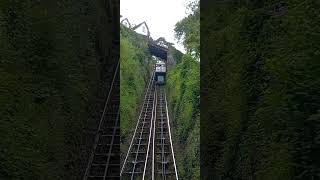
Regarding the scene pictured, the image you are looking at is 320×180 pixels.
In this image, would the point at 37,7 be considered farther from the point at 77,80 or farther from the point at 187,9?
the point at 187,9

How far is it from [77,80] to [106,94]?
267 inches

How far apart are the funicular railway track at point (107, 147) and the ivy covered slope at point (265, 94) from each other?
11.9ft

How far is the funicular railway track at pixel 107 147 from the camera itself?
510 inches

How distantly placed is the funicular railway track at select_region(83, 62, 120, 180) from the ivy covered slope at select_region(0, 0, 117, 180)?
2.02 metres

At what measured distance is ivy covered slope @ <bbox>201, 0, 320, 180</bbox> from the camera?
510cm

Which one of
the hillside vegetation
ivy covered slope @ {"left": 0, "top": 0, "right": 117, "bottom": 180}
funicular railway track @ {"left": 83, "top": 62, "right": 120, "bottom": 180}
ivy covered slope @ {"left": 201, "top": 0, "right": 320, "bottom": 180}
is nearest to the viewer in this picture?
ivy covered slope @ {"left": 201, "top": 0, "right": 320, "bottom": 180}

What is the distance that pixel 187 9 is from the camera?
26625mm

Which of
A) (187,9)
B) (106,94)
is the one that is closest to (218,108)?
(106,94)

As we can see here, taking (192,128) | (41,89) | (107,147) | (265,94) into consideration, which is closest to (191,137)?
(192,128)

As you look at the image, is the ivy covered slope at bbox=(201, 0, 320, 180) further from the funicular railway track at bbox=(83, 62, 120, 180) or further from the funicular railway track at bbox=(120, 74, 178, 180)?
the funicular railway track at bbox=(120, 74, 178, 180)

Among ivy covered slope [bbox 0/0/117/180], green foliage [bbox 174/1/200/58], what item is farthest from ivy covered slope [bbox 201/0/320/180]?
green foliage [bbox 174/1/200/58]

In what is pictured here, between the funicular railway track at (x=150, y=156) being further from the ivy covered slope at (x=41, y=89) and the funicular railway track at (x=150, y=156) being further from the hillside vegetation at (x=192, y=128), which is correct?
the ivy covered slope at (x=41, y=89)

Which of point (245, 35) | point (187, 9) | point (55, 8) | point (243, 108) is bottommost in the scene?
point (243, 108)

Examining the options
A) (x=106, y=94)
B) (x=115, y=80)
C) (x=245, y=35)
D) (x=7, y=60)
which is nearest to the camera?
(x=7, y=60)
